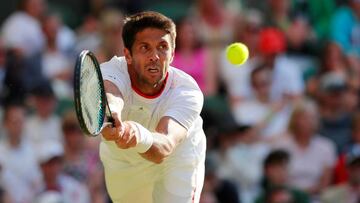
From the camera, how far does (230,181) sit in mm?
11391

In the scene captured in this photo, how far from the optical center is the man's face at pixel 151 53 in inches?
265

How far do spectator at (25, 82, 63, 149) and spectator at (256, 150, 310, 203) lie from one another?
2.54 m

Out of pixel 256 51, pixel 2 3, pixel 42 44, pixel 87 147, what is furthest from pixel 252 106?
pixel 2 3

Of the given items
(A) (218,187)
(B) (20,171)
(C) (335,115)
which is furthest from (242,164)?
(B) (20,171)

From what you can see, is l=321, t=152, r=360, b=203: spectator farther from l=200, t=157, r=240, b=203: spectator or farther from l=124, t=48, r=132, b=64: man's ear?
l=124, t=48, r=132, b=64: man's ear

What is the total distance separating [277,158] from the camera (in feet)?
36.7

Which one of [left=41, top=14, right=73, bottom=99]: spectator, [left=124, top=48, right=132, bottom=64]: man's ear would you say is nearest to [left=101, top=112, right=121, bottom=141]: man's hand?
[left=124, top=48, right=132, bottom=64]: man's ear

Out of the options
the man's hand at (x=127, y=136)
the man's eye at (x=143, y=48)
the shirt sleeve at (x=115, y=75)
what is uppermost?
the man's eye at (x=143, y=48)

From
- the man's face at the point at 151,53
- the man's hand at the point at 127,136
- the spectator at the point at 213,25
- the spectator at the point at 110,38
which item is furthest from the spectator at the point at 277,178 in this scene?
the man's hand at the point at 127,136

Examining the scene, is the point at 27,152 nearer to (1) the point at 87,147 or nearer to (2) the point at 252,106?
(1) the point at 87,147

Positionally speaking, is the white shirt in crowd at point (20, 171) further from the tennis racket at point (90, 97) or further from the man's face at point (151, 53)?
the tennis racket at point (90, 97)

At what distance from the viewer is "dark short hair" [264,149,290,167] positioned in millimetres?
11195

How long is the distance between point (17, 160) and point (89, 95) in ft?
18.9

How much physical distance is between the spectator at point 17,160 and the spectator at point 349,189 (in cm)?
333
